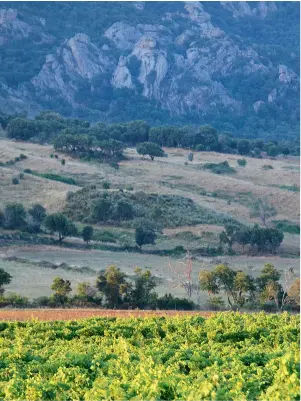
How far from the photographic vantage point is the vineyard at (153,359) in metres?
11.9

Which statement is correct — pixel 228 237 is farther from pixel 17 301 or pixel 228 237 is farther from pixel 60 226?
pixel 17 301

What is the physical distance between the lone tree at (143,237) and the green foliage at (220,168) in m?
30.1

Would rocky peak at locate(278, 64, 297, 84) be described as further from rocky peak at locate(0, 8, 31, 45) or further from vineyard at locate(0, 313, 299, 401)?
vineyard at locate(0, 313, 299, 401)

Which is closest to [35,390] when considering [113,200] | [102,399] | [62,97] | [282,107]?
[102,399]

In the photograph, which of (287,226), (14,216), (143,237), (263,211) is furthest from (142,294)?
(263,211)

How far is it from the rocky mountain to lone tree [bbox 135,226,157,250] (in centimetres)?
10461

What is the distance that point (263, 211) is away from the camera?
68.2 meters

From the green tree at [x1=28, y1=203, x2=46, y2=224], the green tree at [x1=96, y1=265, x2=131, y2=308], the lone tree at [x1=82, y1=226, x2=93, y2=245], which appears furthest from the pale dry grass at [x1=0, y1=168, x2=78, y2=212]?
the green tree at [x1=96, y1=265, x2=131, y2=308]

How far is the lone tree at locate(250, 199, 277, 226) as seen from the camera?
67500 millimetres

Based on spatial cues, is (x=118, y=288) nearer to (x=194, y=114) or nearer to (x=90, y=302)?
(x=90, y=302)

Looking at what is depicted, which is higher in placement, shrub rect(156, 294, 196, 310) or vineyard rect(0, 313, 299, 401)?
vineyard rect(0, 313, 299, 401)

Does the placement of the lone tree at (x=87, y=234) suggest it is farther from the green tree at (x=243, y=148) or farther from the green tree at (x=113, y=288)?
the green tree at (x=243, y=148)

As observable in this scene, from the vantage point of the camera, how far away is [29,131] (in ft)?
325

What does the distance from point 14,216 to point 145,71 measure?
126m
